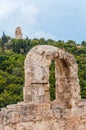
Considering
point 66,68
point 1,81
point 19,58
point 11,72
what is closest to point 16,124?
point 66,68

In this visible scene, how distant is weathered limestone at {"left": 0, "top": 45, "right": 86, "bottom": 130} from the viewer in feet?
39.1

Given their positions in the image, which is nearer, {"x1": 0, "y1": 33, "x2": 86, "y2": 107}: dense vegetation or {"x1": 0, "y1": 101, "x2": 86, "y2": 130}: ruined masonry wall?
{"x1": 0, "y1": 101, "x2": 86, "y2": 130}: ruined masonry wall

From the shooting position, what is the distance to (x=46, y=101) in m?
12.4

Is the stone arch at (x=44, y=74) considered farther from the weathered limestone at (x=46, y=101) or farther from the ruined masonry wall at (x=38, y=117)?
the ruined masonry wall at (x=38, y=117)

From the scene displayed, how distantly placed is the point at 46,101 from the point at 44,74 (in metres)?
0.69

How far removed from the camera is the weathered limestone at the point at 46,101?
11906 millimetres

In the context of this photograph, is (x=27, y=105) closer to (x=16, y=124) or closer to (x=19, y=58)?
(x=16, y=124)

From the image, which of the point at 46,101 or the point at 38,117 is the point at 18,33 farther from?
the point at 38,117

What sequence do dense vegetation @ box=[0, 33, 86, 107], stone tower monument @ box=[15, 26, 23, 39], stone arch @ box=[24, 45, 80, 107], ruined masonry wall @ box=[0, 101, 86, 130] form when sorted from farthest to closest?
stone tower monument @ box=[15, 26, 23, 39]
dense vegetation @ box=[0, 33, 86, 107]
stone arch @ box=[24, 45, 80, 107]
ruined masonry wall @ box=[0, 101, 86, 130]

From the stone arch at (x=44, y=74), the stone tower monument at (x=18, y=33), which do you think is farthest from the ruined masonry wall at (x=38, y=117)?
the stone tower monument at (x=18, y=33)

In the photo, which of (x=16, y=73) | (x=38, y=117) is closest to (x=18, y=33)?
(x=16, y=73)

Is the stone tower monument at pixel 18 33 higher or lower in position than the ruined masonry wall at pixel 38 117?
higher

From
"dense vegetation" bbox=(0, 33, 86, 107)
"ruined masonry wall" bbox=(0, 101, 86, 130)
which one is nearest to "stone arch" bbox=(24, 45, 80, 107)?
"ruined masonry wall" bbox=(0, 101, 86, 130)

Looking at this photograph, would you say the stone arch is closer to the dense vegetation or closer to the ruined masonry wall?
the ruined masonry wall
